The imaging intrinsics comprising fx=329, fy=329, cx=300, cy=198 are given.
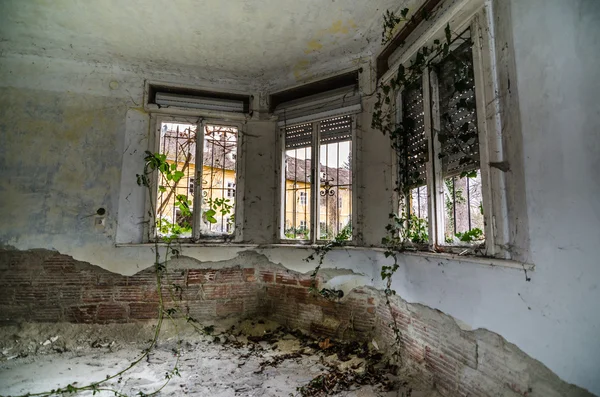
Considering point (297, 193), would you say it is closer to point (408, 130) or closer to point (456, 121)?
point (408, 130)

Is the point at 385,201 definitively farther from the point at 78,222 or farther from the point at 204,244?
the point at 78,222

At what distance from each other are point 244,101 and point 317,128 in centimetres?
129

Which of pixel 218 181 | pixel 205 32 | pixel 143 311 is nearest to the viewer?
pixel 205 32

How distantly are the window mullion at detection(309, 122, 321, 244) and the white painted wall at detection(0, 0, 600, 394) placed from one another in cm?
38

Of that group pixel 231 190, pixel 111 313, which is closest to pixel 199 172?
pixel 231 190

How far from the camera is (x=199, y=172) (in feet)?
15.0

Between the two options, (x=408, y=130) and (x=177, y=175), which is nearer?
(x=408, y=130)

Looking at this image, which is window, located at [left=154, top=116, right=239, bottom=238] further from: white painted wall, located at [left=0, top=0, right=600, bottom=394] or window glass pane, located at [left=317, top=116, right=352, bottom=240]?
window glass pane, located at [left=317, top=116, right=352, bottom=240]

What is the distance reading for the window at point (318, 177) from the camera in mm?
4129

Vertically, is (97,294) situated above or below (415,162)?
below

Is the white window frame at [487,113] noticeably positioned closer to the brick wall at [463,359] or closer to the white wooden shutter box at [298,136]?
the brick wall at [463,359]

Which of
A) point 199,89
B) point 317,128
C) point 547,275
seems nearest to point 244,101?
point 199,89

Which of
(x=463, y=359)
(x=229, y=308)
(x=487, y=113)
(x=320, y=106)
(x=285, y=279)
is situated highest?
(x=320, y=106)

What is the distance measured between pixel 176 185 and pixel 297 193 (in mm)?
1670
